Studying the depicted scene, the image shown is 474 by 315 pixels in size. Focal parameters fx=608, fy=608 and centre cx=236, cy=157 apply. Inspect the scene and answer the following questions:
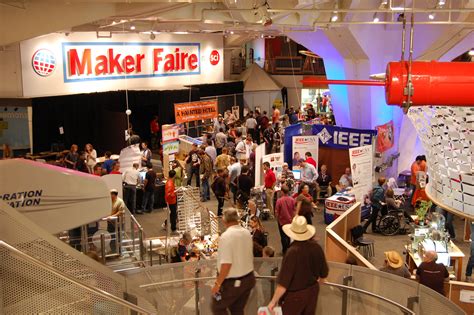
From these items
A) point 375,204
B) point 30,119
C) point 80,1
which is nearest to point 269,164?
point 375,204

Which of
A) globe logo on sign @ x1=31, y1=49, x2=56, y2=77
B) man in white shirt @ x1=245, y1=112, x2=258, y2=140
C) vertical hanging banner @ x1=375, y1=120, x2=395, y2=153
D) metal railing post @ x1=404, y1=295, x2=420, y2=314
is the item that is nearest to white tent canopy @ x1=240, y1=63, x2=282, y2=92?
man in white shirt @ x1=245, y1=112, x2=258, y2=140

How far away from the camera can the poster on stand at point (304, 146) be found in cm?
1472

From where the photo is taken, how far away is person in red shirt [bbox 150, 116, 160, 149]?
2130 centimetres

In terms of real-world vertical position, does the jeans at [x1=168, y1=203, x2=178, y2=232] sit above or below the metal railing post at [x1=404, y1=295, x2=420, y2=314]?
below

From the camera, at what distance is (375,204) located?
1229 centimetres

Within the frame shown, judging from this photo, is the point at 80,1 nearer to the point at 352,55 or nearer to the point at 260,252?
the point at 260,252

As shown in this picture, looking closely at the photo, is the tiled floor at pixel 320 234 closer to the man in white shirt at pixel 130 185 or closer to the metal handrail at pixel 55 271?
the man in white shirt at pixel 130 185

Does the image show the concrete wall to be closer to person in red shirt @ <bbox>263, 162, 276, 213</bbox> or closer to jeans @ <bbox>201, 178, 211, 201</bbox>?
jeans @ <bbox>201, 178, 211, 201</bbox>

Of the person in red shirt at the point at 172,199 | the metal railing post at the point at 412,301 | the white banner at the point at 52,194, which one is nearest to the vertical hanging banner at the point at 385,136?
the person in red shirt at the point at 172,199

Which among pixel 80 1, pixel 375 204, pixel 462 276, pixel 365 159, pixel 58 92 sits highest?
pixel 80 1

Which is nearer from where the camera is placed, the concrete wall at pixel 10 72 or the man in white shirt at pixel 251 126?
the concrete wall at pixel 10 72

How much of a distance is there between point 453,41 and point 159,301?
1115 centimetres

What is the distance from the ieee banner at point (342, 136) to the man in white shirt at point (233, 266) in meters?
9.46

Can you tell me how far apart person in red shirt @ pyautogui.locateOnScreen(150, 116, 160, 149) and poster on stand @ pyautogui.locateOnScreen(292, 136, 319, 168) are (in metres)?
7.80
